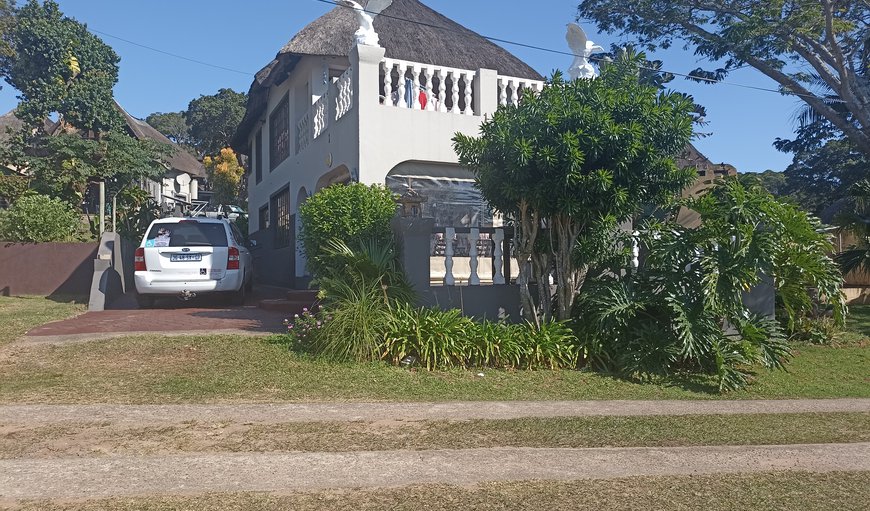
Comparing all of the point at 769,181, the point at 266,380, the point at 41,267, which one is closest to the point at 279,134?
the point at 41,267

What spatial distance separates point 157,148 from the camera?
2259 centimetres

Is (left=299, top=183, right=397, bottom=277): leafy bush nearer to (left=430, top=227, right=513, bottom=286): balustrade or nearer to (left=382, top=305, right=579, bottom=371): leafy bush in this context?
(left=430, top=227, right=513, bottom=286): balustrade

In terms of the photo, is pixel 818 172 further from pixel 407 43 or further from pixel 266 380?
pixel 266 380

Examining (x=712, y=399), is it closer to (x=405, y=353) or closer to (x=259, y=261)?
(x=405, y=353)

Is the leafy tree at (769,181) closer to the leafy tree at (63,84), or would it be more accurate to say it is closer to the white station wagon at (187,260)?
the white station wagon at (187,260)

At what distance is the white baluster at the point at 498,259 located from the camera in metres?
9.78

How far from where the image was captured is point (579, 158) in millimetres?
8055

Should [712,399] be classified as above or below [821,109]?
below

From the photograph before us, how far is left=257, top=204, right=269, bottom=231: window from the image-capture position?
2114cm

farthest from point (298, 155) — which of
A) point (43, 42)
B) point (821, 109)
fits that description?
point (43, 42)

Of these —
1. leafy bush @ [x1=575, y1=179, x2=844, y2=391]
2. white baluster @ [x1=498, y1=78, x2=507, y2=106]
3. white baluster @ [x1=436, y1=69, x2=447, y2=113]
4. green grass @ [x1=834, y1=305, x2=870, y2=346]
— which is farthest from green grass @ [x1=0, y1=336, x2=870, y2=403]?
white baluster @ [x1=498, y1=78, x2=507, y2=106]

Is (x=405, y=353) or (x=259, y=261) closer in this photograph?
(x=405, y=353)

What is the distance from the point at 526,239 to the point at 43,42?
2404cm

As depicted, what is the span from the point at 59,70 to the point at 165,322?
64.9ft
